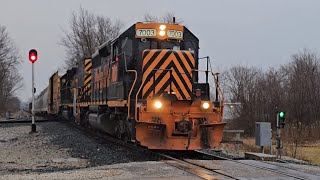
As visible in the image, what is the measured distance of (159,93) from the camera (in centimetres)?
1049

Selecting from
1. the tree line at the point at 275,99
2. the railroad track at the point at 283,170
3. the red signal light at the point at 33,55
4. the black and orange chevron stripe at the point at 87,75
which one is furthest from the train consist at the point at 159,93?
the tree line at the point at 275,99

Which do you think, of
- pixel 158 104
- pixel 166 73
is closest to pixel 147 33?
pixel 166 73

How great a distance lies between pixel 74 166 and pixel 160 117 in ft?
7.12

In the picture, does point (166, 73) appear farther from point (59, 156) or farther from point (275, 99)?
point (275, 99)

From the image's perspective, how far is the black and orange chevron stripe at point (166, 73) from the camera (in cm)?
1048

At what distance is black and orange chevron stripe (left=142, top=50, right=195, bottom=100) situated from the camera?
34.4 feet

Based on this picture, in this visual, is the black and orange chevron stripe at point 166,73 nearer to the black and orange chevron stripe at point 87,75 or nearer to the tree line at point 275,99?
the black and orange chevron stripe at point 87,75

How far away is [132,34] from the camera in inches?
437

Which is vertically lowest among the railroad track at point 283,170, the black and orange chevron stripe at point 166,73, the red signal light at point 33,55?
the railroad track at point 283,170

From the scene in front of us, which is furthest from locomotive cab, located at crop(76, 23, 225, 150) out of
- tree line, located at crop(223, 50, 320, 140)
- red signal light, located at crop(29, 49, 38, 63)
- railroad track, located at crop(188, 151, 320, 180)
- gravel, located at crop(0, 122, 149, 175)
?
tree line, located at crop(223, 50, 320, 140)

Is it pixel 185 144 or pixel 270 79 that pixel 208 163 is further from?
pixel 270 79

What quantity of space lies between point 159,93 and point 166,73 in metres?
0.54

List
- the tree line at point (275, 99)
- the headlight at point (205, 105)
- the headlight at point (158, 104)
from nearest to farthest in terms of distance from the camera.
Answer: the headlight at point (158, 104)
the headlight at point (205, 105)
the tree line at point (275, 99)

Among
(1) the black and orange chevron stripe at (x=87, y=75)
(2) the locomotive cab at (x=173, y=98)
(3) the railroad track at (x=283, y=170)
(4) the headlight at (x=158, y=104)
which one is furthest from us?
(1) the black and orange chevron stripe at (x=87, y=75)
